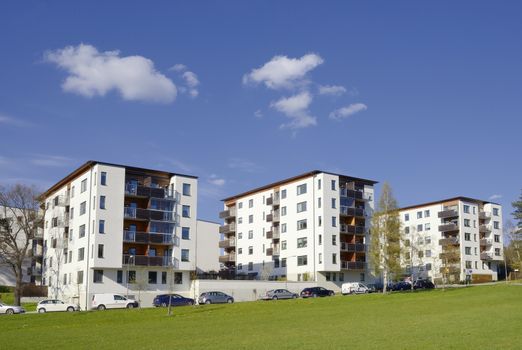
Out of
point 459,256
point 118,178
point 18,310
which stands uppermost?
point 118,178

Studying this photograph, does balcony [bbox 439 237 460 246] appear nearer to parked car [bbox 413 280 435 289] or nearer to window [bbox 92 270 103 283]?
parked car [bbox 413 280 435 289]

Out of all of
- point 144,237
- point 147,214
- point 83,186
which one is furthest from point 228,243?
point 83,186

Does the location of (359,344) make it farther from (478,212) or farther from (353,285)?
(478,212)

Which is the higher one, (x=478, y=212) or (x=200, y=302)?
(x=478, y=212)

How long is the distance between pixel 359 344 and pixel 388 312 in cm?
2140

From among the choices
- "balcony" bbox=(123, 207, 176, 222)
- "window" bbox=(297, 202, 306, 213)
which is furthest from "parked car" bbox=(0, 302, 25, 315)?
"window" bbox=(297, 202, 306, 213)

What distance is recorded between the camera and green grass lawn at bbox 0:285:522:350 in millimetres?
26922

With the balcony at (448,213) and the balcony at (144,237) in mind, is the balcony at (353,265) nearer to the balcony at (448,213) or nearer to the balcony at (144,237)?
the balcony at (144,237)

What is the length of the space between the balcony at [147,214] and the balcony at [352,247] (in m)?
26.8

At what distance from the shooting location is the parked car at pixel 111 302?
223 ft

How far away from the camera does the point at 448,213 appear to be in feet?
393

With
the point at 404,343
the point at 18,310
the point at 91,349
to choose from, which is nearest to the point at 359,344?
the point at 404,343

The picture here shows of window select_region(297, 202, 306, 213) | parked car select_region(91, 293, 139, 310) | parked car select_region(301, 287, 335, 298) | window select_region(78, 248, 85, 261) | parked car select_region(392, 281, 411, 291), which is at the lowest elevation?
parked car select_region(91, 293, 139, 310)

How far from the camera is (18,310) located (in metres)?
65.8
